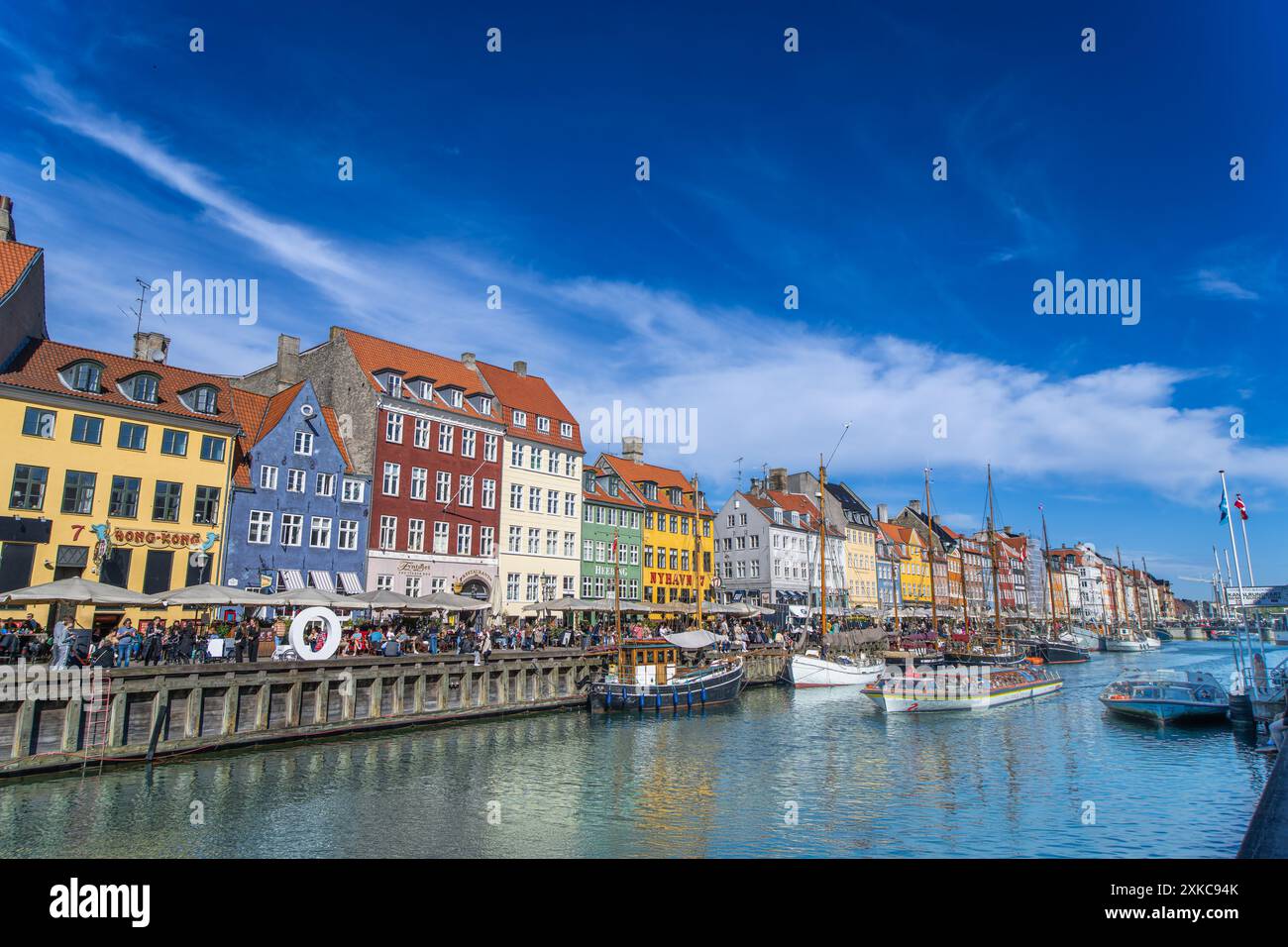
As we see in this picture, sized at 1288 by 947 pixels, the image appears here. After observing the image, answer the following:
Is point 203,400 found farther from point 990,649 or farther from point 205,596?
point 990,649

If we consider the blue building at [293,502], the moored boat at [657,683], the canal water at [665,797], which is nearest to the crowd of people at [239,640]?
the moored boat at [657,683]

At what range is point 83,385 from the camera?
38.3 meters

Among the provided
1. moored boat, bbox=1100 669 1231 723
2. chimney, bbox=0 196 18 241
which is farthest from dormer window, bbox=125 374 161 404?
moored boat, bbox=1100 669 1231 723

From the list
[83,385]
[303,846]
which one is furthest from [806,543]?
[303,846]

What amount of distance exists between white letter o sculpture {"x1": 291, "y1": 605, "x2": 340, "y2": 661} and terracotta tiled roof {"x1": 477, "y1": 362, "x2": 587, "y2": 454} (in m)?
29.0

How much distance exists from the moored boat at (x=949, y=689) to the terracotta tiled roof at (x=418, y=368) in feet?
108

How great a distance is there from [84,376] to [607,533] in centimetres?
3925

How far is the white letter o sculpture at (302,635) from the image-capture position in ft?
104

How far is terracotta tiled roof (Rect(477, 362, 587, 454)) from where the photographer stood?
62000 mm

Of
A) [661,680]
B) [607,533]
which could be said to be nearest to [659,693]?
[661,680]

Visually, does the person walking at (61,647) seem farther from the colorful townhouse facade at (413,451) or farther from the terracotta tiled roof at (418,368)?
the terracotta tiled roof at (418,368)

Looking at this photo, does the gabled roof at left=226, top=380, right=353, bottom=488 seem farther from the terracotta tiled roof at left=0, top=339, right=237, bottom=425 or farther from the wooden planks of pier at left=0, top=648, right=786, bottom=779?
the wooden planks of pier at left=0, top=648, right=786, bottom=779

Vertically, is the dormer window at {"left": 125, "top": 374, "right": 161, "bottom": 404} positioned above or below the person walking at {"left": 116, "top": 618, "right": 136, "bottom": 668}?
above
